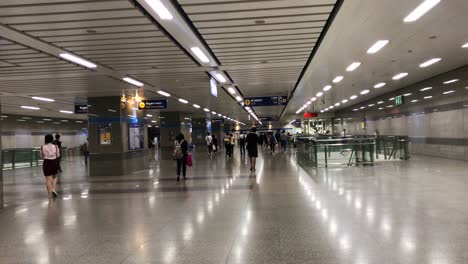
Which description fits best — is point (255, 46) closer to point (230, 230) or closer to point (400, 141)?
point (230, 230)

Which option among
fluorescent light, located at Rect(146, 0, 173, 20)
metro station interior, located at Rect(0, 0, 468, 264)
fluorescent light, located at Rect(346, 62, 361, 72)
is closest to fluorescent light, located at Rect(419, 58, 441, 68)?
metro station interior, located at Rect(0, 0, 468, 264)

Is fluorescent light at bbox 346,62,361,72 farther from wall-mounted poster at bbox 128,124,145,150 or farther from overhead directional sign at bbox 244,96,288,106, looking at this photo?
wall-mounted poster at bbox 128,124,145,150

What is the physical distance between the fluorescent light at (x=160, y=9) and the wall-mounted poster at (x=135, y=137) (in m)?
11.2

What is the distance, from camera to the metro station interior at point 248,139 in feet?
16.4

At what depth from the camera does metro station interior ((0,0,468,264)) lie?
4992 mm

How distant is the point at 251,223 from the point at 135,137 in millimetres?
12820

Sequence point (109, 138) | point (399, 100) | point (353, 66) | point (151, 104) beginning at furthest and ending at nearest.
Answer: point (399, 100) → point (151, 104) → point (109, 138) → point (353, 66)

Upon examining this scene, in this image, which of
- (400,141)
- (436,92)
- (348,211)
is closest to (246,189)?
(348,211)

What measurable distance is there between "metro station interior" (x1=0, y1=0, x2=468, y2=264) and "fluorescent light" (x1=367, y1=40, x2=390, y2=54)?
0.34 ft

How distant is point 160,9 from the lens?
6.22m

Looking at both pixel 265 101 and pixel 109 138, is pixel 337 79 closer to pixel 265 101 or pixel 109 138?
pixel 265 101

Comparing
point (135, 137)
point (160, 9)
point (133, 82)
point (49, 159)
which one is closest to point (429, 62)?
point (133, 82)

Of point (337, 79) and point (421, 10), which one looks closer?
point (421, 10)

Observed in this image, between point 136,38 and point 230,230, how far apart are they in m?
4.54
